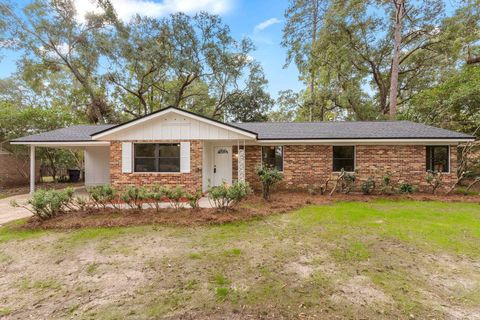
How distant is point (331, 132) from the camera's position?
1137 cm

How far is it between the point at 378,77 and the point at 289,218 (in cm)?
1979

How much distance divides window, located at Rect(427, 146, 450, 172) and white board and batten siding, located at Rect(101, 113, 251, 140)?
28.2 ft

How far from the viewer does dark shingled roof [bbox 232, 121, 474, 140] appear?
10294 mm

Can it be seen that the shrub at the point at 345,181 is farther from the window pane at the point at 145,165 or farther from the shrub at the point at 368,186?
the window pane at the point at 145,165

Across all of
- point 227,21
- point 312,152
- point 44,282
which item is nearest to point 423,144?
point 312,152

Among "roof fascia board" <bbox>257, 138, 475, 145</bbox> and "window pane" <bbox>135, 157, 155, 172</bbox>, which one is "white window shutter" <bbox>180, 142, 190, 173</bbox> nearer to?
"window pane" <bbox>135, 157, 155, 172</bbox>

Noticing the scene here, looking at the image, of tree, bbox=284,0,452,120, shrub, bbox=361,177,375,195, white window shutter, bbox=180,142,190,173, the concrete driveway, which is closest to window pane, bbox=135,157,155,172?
white window shutter, bbox=180,142,190,173

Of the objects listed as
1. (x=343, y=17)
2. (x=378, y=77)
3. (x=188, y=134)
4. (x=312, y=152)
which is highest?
(x=343, y=17)

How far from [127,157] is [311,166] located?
8287 mm

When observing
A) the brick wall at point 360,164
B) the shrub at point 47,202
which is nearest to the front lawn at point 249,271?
the shrub at point 47,202

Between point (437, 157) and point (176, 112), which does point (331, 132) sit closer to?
point (437, 157)

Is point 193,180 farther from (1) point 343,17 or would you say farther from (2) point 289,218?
(1) point 343,17

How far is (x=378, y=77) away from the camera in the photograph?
814 inches

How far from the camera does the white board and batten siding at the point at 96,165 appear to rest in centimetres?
1343
